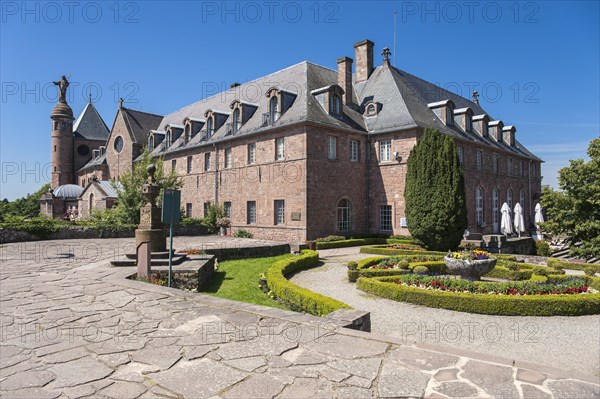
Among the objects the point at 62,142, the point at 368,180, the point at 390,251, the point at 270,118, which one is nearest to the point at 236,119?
the point at 270,118

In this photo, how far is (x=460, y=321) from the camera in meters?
8.60

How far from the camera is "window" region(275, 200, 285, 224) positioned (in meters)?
25.3

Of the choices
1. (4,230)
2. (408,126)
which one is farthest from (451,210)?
(4,230)

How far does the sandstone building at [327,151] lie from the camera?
24281 millimetres

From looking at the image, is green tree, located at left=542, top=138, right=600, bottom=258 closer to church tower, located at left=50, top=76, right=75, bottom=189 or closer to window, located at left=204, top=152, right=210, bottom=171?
window, located at left=204, top=152, right=210, bottom=171

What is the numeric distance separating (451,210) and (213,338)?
1628cm

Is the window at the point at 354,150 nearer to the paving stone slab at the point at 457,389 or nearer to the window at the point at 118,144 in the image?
the paving stone slab at the point at 457,389

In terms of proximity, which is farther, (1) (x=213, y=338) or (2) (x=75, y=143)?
(2) (x=75, y=143)

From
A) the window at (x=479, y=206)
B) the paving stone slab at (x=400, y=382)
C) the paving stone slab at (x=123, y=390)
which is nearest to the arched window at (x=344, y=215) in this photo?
the window at (x=479, y=206)

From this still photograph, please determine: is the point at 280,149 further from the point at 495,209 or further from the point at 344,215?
the point at 495,209

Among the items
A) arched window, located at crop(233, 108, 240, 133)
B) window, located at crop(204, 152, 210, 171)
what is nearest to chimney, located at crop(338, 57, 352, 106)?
arched window, located at crop(233, 108, 240, 133)

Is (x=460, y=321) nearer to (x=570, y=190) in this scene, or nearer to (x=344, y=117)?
(x=570, y=190)

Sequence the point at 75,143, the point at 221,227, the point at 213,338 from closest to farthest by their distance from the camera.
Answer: the point at 213,338
the point at 221,227
the point at 75,143

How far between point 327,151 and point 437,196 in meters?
7.81
